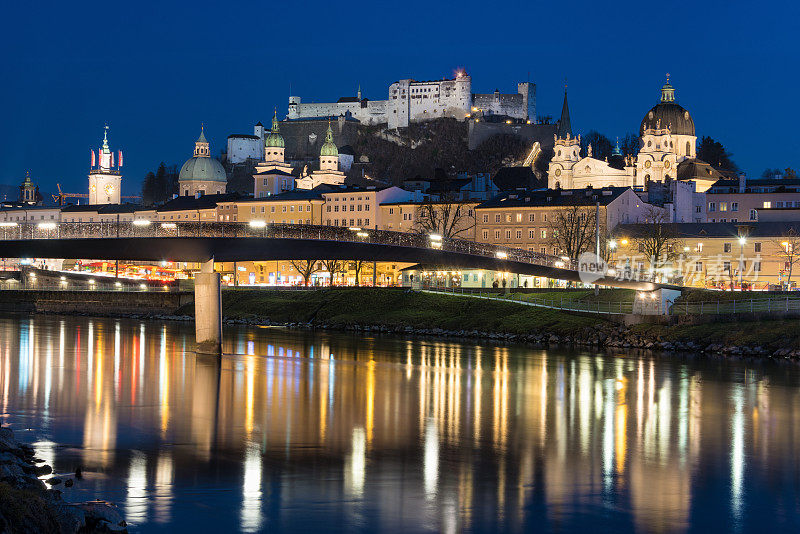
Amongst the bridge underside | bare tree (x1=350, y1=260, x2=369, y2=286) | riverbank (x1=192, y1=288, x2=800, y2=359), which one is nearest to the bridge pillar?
the bridge underside

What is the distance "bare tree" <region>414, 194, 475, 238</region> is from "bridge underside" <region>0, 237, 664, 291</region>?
185 feet

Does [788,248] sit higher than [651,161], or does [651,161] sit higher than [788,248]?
[651,161]

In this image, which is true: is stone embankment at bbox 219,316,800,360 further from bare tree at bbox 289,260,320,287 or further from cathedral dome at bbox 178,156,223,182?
cathedral dome at bbox 178,156,223,182

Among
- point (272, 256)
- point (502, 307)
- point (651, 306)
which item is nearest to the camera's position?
point (272, 256)

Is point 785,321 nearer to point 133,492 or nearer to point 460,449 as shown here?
point 460,449

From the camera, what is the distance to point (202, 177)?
178625 millimetres

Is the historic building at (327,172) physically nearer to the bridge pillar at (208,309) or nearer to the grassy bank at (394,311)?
the grassy bank at (394,311)

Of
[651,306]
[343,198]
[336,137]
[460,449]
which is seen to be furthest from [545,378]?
[336,137]

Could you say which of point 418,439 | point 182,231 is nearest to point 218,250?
point 182,231

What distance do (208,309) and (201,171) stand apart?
133893 millimetres

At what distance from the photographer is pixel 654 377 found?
41469mm

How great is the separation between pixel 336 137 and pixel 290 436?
558 ft

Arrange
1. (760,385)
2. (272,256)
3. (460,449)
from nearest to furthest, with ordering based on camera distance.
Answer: (460,449)
(760,385)
(272,256)

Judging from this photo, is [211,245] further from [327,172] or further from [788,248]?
[327,172]
